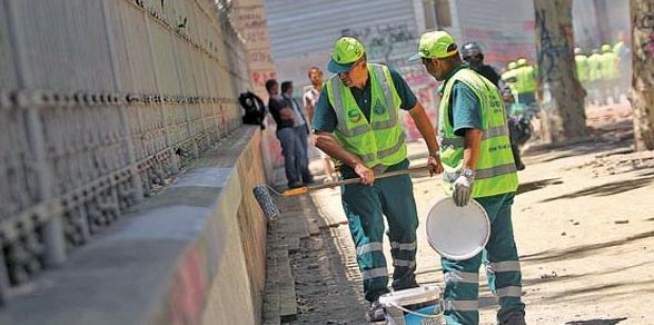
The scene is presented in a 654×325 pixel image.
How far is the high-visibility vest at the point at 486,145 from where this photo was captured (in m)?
6.79

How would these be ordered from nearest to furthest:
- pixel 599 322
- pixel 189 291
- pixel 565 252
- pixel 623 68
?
1. pixel 189 291
2. pixel 599 322
3. pixel 565 252
4. pixel 623 68

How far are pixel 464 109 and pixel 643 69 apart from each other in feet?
35.2

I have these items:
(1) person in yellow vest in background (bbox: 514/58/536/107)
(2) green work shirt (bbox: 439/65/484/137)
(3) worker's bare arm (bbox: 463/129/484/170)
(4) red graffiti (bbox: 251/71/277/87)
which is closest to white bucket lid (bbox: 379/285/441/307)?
(3) worker's bare arm (bbox: 463/129/484/170)

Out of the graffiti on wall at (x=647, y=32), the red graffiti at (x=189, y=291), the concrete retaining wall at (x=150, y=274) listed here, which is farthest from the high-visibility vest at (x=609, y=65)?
the red graffiti at (x=189, y=291)

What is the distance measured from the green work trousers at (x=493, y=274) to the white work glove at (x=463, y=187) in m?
0.25

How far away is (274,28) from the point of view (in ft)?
117

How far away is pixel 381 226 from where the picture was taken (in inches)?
306

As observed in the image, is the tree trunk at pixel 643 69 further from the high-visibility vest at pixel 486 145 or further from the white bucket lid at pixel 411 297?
the white bucket lid at pixel 411 297

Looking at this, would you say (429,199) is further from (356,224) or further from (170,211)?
(170,211)

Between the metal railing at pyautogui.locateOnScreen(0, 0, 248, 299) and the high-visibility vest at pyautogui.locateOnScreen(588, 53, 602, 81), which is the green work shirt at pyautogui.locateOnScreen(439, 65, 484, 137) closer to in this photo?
the metal railing at pyautogui.locateOnScreen(0, 0, 248, 299)

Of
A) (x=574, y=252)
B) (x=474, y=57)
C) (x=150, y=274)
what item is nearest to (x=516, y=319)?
(x=574, y=252)

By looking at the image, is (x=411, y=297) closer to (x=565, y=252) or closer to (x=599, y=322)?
(x=599, y=322)

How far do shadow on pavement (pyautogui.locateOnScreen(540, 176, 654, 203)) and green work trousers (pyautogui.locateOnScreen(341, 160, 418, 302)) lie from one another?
6.08 meters

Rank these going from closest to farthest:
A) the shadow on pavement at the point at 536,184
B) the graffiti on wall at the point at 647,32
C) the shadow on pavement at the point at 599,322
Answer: the shadow on pavement at the point at 599,322
the shadow on pavement at the point at 536,184
the graffiti on wall at the point at 647,32
